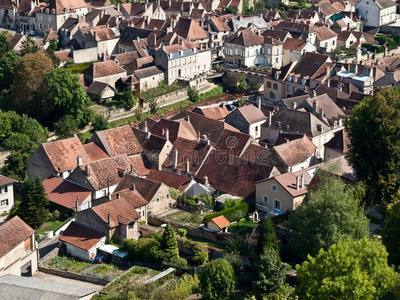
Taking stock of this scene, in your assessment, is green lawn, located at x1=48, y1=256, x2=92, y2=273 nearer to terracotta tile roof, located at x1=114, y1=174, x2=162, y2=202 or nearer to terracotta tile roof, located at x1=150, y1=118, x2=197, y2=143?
terracotta tile roof, located at x1=114, y1=174, x2=162, y2=202

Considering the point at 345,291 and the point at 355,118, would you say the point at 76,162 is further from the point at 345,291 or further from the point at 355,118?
the point at 345,291

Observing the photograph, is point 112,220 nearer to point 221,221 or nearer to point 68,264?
point 68,264

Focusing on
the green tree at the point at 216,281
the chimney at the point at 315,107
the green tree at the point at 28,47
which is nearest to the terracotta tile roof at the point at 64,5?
the green tree at the point at 28,47

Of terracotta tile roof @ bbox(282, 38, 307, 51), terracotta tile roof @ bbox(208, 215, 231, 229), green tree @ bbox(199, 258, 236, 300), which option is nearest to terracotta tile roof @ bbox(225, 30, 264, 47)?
terracotta tile roof @ bbox(282, 38, 307, 51)

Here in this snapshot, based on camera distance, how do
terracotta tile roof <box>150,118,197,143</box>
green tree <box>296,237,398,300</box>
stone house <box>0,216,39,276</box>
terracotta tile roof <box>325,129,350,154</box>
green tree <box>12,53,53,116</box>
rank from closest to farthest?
1. green tree <box>296,237,398,300</box>
2. stone house <box>0,216,39,276</box>
3. terracotta tile roof <box>325,129,350,154</box>
4. terracotta tile roof <box>150,118,197,143</box>
5. green tree <box>12,53,53,116</box>

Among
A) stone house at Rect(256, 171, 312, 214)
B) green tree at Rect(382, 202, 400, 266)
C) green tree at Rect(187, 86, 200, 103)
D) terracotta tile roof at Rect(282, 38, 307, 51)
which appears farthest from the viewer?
terracotta tile roof at Rect(282, 38, 307, 51)

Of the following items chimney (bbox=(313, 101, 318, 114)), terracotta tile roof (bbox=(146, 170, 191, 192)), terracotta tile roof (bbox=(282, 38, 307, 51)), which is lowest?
terracotta tile roof (bbox=(146, 170, 191, 192))

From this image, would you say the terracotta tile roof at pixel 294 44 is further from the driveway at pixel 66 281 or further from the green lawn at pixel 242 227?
the driveway at pixel 66 281

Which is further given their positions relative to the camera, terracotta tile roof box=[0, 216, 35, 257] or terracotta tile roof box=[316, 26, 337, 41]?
terracotta tile roof box=[316, 26, 337, 41]
